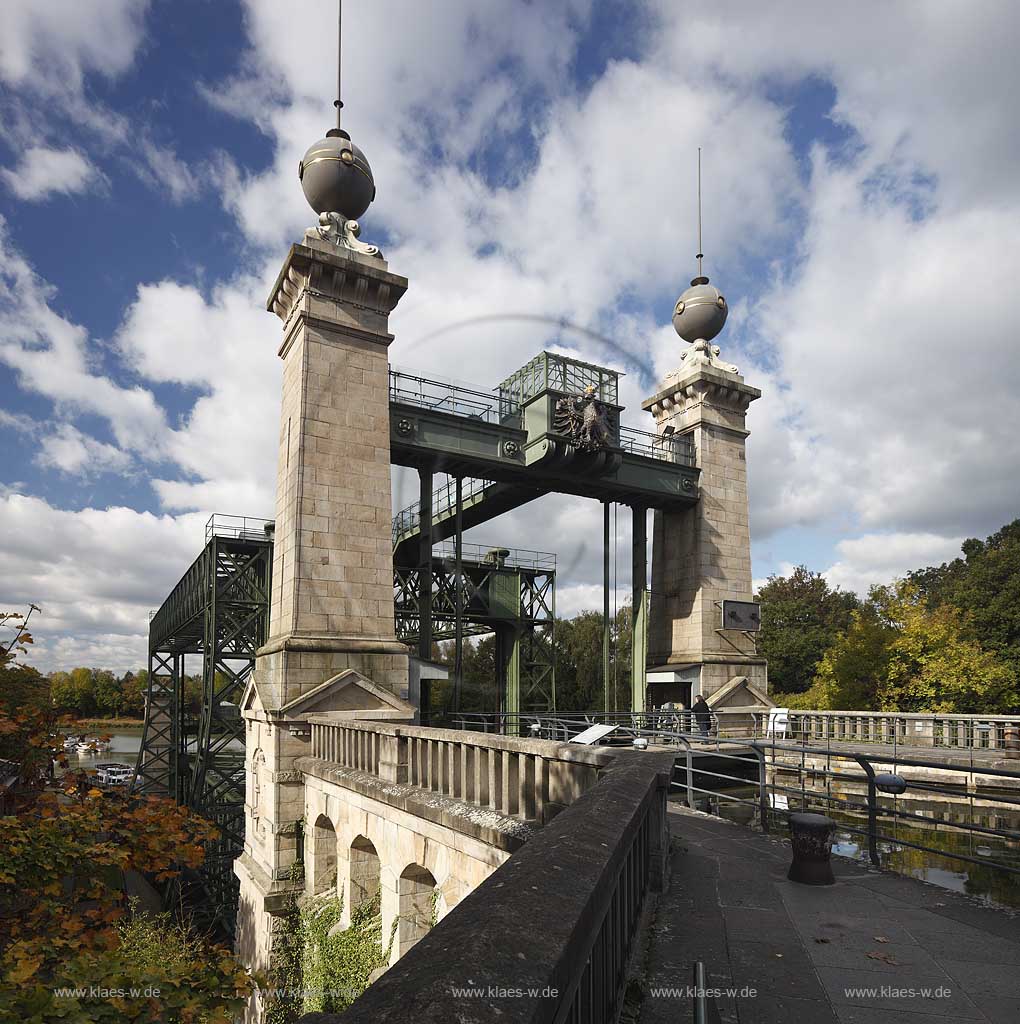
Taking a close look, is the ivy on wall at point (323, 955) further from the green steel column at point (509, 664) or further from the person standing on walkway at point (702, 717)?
the green steel column at point (509, 664)

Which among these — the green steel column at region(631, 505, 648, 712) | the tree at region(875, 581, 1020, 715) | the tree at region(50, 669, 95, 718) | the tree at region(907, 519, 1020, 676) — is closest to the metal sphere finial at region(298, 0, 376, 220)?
the green steel column at region(631, 505, 648, 712)

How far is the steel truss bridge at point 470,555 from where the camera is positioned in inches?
750

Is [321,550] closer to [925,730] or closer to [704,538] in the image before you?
[704,538]

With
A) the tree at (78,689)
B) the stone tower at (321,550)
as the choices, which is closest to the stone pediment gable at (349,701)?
the stone tower at (321,550)

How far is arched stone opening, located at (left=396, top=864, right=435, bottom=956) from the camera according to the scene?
29.1 ft

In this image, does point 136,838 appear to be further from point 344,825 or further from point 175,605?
point 175,605

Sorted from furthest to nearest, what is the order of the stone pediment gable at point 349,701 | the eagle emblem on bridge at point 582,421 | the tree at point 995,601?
the tree at point 995,601 → the eagle emblem on bridge at point 582,421 → the stone pediment gable at point 349,701

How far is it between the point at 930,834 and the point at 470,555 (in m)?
17.9

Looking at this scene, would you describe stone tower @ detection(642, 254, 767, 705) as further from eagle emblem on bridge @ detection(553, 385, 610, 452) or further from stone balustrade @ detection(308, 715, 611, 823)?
stone balustrade @ detection(308, 715, 611, 823)

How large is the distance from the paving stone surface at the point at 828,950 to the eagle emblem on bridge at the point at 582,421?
1351 centimetres

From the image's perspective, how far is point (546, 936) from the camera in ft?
6.24

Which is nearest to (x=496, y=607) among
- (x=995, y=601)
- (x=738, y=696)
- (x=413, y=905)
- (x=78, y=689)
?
(x=738, y=696)

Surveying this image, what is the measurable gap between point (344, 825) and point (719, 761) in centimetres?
1321

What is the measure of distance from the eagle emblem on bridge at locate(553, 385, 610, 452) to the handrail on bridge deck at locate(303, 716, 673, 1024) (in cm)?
1458
